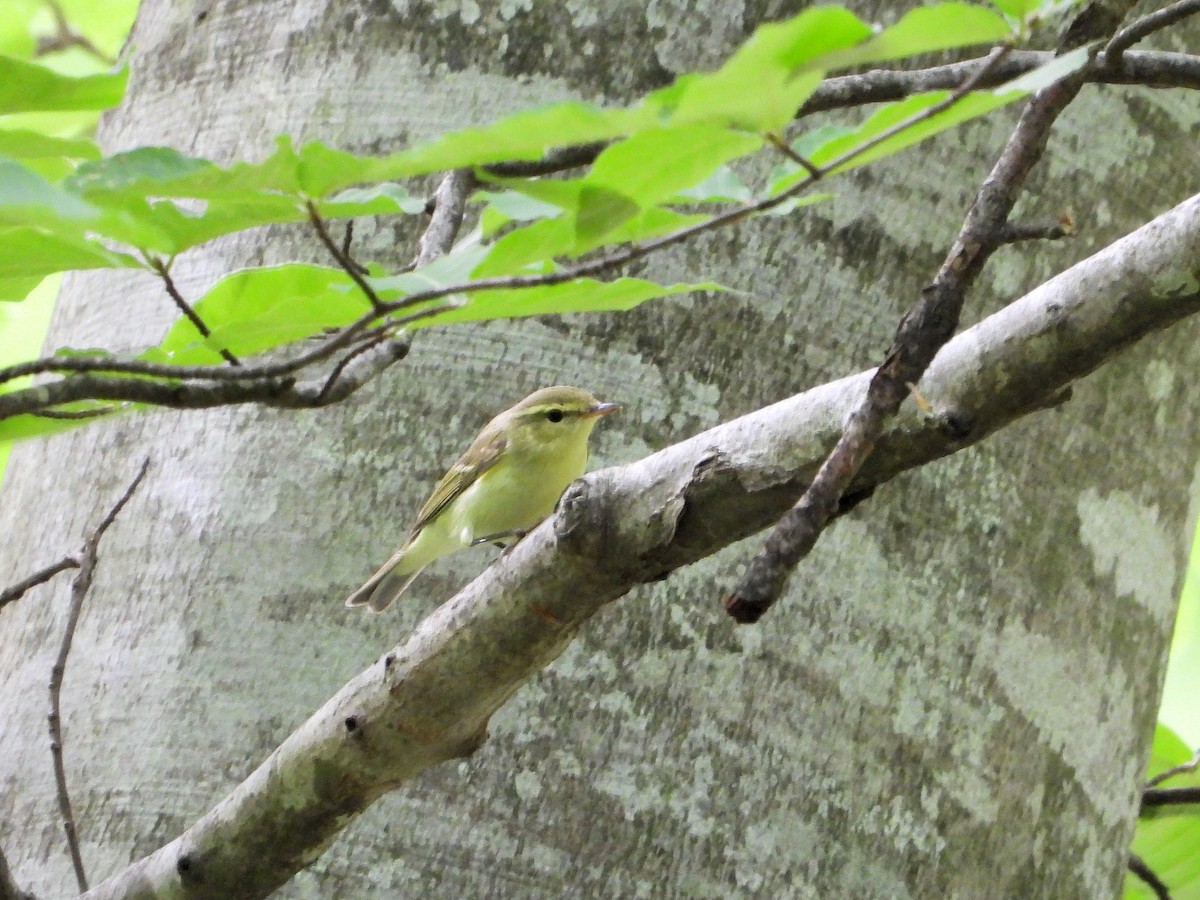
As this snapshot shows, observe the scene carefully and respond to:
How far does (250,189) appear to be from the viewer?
93 centimetres

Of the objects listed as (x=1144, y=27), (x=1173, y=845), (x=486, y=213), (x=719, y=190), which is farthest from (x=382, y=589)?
(x=1173, y=845)

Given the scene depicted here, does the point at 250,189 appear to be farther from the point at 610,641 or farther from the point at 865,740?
the point at 865,740

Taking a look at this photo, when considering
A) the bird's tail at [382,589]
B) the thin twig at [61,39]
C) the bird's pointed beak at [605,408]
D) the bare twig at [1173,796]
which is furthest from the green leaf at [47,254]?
the thin twig at [61,39]

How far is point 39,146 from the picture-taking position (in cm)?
108

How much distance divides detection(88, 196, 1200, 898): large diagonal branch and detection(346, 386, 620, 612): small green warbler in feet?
0.86

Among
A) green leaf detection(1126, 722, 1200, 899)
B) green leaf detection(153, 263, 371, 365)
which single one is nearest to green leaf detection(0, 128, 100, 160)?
green leaf detection(153, 263, 371, 365)

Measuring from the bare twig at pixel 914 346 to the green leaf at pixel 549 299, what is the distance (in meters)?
0.19

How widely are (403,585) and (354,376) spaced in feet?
1.96

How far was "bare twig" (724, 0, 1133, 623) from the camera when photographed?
0.98 metres

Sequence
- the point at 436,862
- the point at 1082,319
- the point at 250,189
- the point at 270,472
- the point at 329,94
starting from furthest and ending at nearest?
the point at 329,94 → the point at 270,472 → the point at 436,862 → the point at 1082,319 → the point at 250,189

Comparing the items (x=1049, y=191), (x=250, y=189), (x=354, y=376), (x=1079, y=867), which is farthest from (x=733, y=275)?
(x=250, y=189)

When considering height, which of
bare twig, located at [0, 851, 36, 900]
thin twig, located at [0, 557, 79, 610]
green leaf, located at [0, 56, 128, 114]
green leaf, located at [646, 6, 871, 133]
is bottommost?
bare twig, located at [0, 851, 36, 900]

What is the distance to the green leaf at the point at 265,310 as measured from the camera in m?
1.07

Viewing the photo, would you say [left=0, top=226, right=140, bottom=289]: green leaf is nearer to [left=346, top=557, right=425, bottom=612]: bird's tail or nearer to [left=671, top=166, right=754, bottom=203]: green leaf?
[left=671, top=166, right=754, bottom=203]: green leaf
